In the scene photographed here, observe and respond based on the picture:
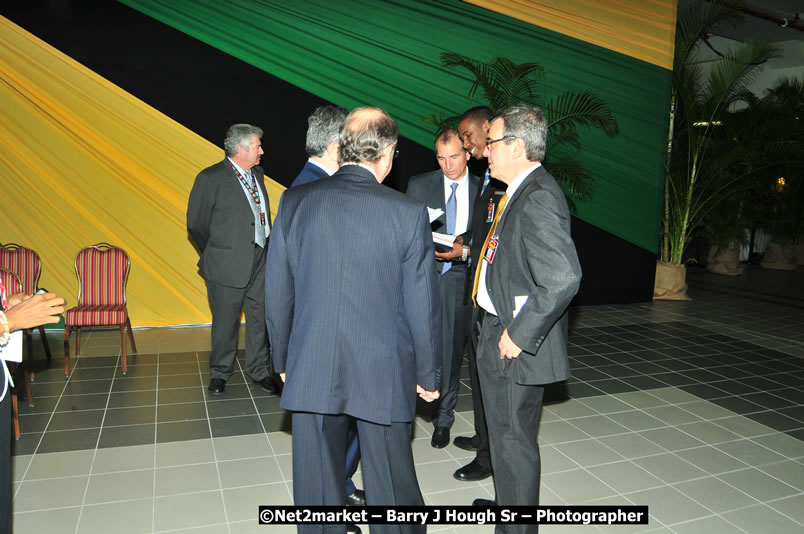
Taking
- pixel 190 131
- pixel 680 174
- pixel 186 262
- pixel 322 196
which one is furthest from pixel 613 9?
pixel 322 196

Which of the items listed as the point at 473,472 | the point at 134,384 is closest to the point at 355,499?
the point at 473,472

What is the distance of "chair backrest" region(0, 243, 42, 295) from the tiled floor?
713mm

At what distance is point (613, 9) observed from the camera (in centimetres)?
792

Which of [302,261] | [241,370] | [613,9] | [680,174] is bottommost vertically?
[241,370]

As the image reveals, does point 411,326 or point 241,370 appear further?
point 241,370

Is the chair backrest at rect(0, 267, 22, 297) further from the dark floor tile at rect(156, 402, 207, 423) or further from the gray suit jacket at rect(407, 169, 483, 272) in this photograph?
the gray suit jacket at rect(407, 169, 483, 272)

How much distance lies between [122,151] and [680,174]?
7190mm

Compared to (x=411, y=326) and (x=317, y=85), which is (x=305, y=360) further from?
(x=317, y=85)

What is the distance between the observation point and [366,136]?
2.11 meters

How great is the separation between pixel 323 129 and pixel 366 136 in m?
0.99

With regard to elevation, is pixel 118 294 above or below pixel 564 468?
above

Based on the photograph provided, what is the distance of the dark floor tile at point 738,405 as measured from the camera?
4.46m

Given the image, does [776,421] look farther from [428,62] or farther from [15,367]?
[15,367]

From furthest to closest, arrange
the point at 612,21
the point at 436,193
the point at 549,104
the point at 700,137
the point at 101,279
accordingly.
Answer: the point at 700,137
the point at 612,21
the point at 549,104
the point at 101,279
the point at 436,193
